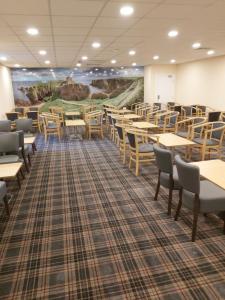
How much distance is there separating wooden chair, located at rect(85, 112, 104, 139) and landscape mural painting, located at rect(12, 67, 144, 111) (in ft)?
10.2

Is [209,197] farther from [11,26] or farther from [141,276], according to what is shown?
[11,26]

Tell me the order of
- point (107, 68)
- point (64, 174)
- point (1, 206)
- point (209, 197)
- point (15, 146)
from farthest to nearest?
point (107, 68) < point (64, 174) < point (15, 146) < point (1, 206) < point (209, 197)

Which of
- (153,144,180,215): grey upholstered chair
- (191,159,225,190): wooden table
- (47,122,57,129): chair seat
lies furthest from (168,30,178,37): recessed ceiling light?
(47,122,57,129): chair seat

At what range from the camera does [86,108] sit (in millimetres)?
10234

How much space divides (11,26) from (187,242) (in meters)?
3.88

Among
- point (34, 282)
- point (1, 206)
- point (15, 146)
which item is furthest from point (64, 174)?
point (34, 282)

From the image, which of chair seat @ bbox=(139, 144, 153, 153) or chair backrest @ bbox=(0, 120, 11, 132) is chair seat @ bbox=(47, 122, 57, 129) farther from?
chair seat @ bbox=(139, 144, 153, 153)

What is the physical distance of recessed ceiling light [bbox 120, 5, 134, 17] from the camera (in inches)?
110

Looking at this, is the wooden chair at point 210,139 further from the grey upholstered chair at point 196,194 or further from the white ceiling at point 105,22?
the grey upholstered chair at point 196,194

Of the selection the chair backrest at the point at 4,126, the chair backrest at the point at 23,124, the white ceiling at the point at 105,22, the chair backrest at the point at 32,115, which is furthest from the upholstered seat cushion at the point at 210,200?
the chair backrest at the point at 32,115

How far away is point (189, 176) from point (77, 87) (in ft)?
31.1

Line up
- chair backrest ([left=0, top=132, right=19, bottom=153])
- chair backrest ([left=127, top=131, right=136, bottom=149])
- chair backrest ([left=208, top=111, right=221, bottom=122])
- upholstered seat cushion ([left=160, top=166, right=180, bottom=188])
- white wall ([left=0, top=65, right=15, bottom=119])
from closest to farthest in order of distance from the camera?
1. upholstered seat cushion ([left=160, top=166, right=180, bottom=188])
2. chair backrest ([left=0, top=132, right=19, bottom=153])
3. chair backrest ([left=127, top=131, right=136, bottom=149])
4. chair backrest ([left=208, top=111, right=221, bottom=122])
5. white wall ([left=0, top=65, right=15, bottom=119])

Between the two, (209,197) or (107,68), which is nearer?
(209,197)

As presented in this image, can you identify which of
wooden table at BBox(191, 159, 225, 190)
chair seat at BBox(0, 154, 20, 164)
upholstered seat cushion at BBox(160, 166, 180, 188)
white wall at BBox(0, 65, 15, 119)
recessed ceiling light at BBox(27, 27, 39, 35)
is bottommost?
upholstered seat cushion at BBox(160, 166, 180, 188)
